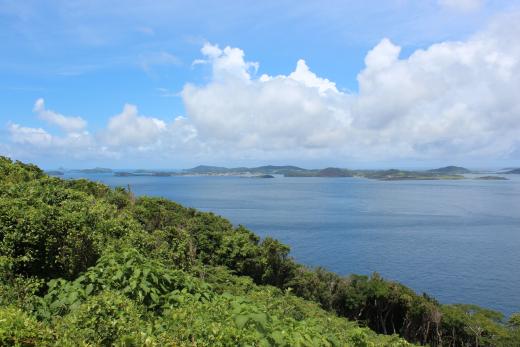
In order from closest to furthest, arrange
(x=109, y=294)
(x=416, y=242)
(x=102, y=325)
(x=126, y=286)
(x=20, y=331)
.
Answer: (x=20, y=331) → (x=102, y=325) → (x=109, y=294) → (x=126, y=286) → (x=416, y=242)

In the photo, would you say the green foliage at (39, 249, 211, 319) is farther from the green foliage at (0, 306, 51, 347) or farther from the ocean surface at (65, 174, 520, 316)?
the ocean surface at (65, 174, 520, 316)

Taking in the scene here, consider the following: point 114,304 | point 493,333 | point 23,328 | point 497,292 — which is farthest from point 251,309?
point 497,292

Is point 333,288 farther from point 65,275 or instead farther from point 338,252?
point 338,252

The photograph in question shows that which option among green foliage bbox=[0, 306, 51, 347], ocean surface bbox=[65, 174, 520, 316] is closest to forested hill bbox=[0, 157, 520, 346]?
green foliage bbox=[0, 306, 51, 347]

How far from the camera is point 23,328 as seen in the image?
15.5 feet

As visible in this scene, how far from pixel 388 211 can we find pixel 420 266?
58.1 metres

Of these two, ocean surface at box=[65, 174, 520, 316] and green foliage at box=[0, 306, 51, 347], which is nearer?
green foliage at box=[0, 306, 51, 347]

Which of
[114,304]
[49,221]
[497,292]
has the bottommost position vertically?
[497,292]

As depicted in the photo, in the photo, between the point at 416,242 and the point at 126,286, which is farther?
the point at 416,242

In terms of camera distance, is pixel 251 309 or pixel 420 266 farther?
pixel 420 266

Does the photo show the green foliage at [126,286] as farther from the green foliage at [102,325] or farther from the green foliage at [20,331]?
the green foliage at [20,331]

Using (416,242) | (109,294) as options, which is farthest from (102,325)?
(416,242)

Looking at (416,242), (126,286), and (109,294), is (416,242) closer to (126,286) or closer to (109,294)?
(126,286)

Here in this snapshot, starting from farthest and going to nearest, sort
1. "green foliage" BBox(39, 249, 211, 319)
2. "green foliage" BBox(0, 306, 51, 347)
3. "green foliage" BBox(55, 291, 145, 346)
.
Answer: "green foliage" BBox(39, 249, 211, 319) < "green foliage" BBox(55, 291, 145, 346) < "green foliage" BBox(0, 306, 51, 347)
